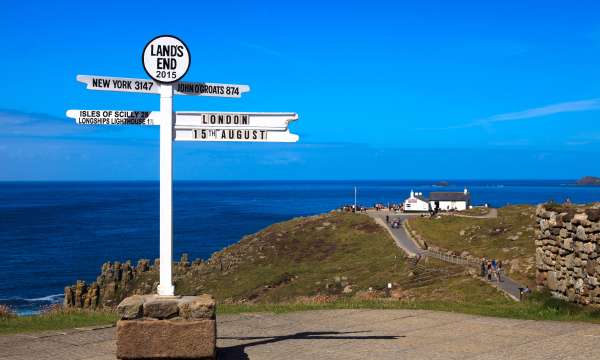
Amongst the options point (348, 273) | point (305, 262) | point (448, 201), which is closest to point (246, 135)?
point (348, 273)

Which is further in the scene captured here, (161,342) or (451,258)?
(451,258)

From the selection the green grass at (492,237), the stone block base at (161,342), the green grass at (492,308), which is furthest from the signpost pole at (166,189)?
the green grass at (492,237)

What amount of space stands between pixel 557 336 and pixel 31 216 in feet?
404

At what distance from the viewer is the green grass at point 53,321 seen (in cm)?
1074

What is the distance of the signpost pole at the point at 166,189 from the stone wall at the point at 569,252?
25.5ft

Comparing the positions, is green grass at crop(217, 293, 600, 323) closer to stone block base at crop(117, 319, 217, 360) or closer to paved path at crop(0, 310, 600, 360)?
paved path at crop(0, 310, 600, 360)

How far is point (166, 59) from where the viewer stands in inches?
313

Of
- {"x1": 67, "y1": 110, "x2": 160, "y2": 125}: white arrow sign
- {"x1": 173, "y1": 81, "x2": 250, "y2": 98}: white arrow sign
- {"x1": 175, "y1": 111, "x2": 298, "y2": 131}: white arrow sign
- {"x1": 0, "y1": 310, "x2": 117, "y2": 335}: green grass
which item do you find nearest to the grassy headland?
{"x1": 0, "y1": 310, "x2": 117, "y2": 335}: green grass

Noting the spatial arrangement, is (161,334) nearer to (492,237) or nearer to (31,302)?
(492,237)

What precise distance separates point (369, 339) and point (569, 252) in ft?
17.1

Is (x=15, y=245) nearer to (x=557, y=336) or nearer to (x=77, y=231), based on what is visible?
(x=77, y=231)

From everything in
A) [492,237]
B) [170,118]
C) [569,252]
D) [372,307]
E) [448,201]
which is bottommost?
[372,307]

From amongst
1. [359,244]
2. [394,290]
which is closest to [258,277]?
[359,244]

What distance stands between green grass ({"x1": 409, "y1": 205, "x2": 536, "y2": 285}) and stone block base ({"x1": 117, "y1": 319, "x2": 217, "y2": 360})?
2260cm
